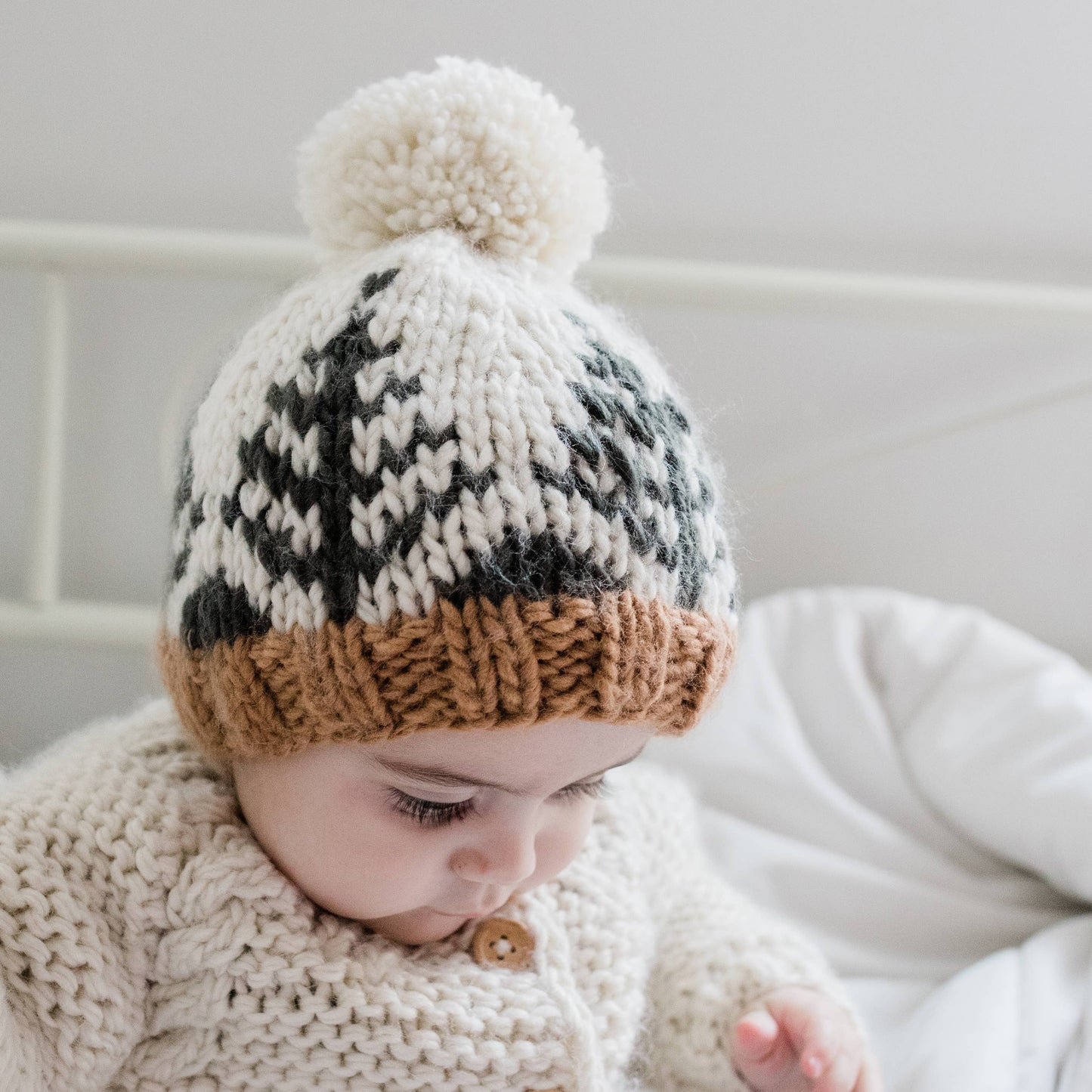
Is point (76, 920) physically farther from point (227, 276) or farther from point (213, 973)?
point (227, 276)

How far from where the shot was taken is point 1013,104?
53.7 inches

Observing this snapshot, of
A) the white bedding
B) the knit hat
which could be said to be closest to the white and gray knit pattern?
the knit hat

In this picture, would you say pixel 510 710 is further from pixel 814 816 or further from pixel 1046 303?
pixel 1046 303

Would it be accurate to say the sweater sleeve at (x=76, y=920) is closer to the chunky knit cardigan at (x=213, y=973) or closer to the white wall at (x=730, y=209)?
the chunky knit cardigan at (x=213, y=973)

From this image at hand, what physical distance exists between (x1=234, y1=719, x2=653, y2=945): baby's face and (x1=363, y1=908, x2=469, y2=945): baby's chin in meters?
0.02

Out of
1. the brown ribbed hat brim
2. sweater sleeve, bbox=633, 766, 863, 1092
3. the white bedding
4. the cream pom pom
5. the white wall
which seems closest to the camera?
the brown ribbed hat brim

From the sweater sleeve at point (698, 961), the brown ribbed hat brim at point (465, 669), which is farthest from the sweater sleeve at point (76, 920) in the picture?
the sweater sleeve at point (698, 961)

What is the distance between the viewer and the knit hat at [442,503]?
629mm

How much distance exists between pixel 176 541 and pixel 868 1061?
0.62 m

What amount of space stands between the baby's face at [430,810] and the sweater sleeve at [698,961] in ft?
0.71

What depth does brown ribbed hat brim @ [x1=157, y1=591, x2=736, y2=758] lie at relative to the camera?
625 mm

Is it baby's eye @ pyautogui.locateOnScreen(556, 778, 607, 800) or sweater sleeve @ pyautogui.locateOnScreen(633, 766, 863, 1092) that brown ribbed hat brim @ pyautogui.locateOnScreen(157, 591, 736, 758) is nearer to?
baby's eye @ pyautogui.locateOnScreen(556, 778, 607, 800)

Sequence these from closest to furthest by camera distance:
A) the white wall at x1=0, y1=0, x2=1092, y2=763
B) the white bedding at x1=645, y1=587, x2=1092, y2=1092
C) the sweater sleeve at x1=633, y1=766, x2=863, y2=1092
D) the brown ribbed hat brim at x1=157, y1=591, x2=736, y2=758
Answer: the brown ribbed hat brim at x1=157, y1=591, x2=736, y2=758
the sweater sleeve at x1=633, y1=766, x2=863, y2=1092
the white bedding at x1=645, y1=587, x2=1092, y2=1092
the white wall at x1=0, y1=0, x2=1092, y2=763

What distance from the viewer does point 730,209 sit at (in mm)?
1365
